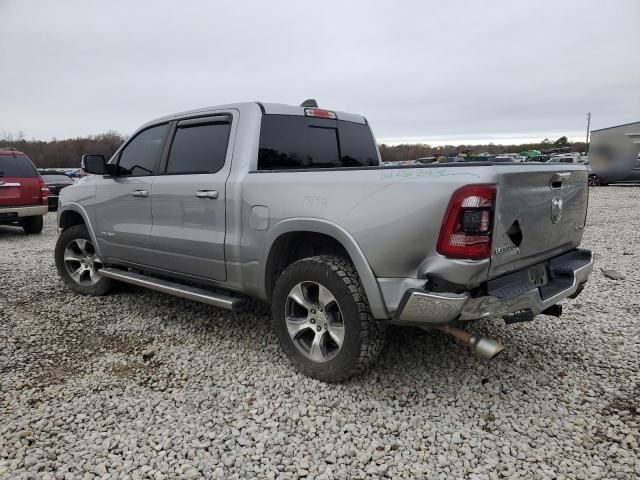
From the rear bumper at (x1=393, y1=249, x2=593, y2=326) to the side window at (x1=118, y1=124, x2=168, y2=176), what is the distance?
9.18 feet

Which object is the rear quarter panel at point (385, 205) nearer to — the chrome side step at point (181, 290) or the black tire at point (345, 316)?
the black tire at point (345, 316)

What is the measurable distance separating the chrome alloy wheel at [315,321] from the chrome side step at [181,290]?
1.66ft

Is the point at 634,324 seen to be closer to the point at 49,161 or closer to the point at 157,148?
the point at 157,148

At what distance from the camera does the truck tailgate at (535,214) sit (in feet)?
8.55

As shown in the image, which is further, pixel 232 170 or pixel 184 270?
pixel 184 270

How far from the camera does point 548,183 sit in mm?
2963

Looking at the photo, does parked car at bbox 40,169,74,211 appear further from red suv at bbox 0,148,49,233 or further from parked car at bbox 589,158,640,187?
parked car at bbox 589,158,640,187

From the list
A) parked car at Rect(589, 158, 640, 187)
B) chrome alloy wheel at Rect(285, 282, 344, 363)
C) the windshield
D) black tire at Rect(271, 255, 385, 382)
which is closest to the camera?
black tire at Rect(271, 255, 385, 382)

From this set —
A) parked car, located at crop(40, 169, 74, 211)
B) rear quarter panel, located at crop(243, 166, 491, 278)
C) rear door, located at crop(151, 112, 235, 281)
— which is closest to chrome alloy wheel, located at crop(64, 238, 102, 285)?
rear door, located at crop(151, 112, 235, 281)

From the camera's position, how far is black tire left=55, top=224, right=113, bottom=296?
17.0 ft

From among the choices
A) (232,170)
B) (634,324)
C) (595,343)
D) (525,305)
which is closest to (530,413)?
(525,305)

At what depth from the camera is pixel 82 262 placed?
535 cm

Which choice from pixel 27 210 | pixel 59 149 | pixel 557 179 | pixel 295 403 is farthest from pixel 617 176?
pixel 59 149

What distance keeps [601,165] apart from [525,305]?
17.1m
